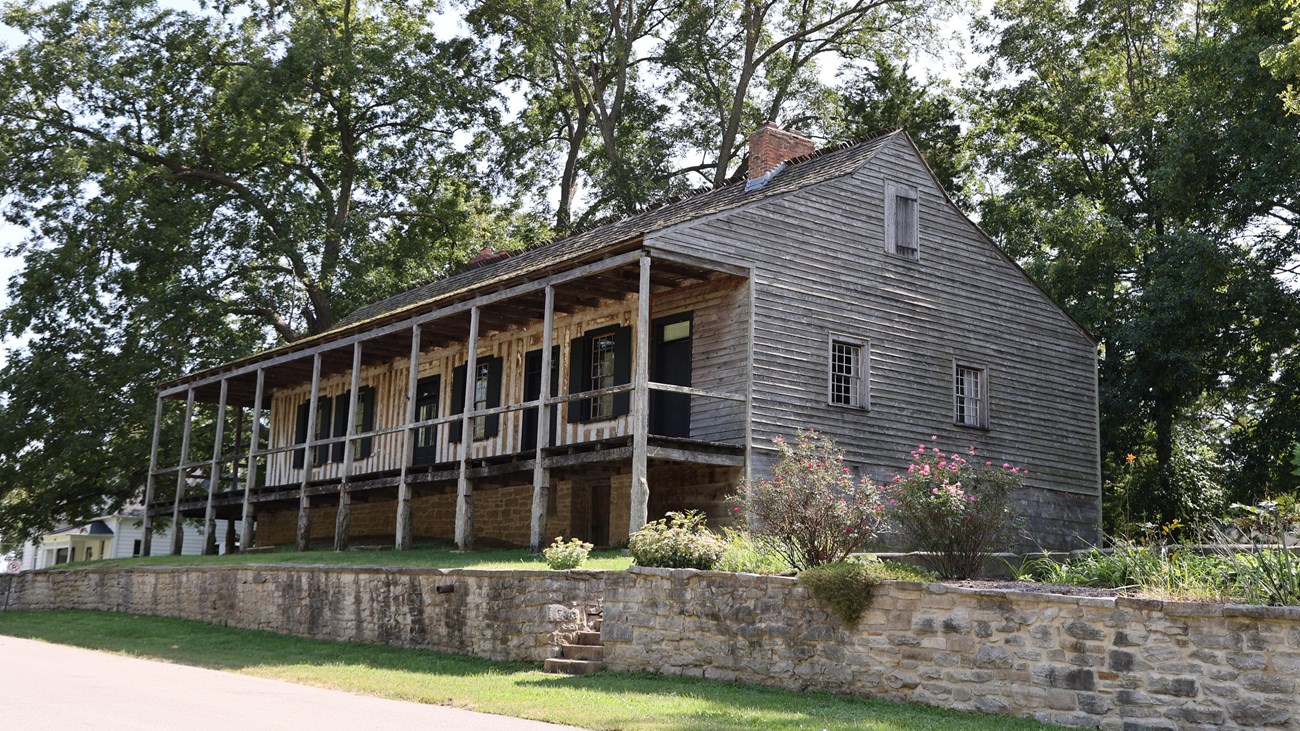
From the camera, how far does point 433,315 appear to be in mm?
20625

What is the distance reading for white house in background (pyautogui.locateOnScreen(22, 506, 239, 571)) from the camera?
47.5 meters

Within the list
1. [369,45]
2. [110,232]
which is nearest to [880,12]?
[369,45]

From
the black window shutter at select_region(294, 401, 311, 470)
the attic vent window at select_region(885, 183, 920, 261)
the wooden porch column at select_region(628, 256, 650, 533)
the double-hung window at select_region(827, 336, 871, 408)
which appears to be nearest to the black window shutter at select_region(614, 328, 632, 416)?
the wooden porch column at select_region(628, 256, 650, 533)

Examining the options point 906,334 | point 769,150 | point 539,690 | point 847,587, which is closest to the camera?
point 847,587

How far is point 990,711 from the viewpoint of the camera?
9750 millimetres

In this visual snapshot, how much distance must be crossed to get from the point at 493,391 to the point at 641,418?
7129 mm

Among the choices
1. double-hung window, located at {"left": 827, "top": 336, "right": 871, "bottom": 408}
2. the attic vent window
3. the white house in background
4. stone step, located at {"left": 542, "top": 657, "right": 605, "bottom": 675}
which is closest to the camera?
stone step, located at {"left": 542, "top": 657, "right": 605, "bottom": 675}

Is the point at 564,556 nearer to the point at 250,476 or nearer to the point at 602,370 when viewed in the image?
the point at 602,370

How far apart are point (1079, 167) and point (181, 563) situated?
2272 cm

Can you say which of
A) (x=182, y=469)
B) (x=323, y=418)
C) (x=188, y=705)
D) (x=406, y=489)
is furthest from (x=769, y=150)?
(x=188, y=705)

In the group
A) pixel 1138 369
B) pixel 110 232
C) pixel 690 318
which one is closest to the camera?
pixel 690 318

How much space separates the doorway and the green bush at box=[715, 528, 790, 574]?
5.97 metres

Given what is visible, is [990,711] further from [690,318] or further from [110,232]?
[110,232]

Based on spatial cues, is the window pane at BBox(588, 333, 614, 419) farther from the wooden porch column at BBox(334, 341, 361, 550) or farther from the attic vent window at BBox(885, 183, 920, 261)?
the attic vent window at BBox(885, 183, 920, 261)
